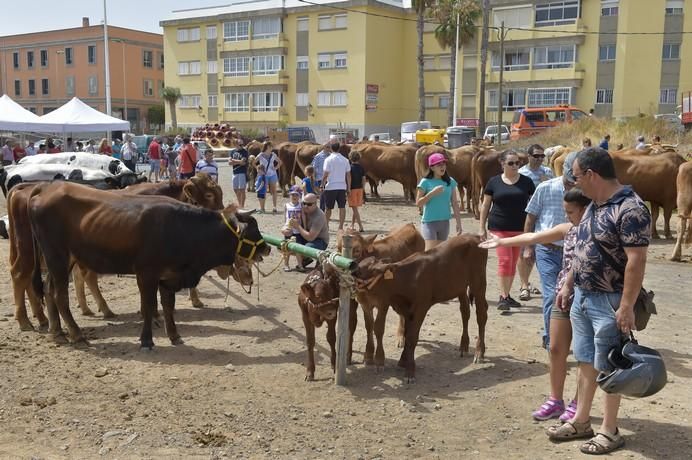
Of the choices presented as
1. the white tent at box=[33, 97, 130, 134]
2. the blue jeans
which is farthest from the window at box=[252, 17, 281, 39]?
the blue jeans

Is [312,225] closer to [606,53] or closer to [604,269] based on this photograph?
[604,269]

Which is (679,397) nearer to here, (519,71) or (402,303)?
(402,303)

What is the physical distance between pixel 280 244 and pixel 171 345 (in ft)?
5.25

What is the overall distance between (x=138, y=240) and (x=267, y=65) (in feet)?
181

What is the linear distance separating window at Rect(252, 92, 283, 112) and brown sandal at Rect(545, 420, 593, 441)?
56897 mm

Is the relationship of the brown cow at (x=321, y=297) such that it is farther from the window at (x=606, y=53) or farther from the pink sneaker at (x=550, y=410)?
the window at (x=606, y=53)

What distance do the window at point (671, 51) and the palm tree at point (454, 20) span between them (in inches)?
503

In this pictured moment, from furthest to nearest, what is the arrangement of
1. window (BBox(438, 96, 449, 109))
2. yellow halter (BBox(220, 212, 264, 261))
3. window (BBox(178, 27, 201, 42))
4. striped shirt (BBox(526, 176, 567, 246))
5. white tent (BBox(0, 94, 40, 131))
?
window (BBox(178, 27, 201, 42)) < window (BBox(438, 96, 449, 109)) < white tent (BBox(0, 94, 40, 131)) < yellow halter (BBox(220, 212, 264, 261)) < striped shirt (BBox(526, 176, 567, 246))

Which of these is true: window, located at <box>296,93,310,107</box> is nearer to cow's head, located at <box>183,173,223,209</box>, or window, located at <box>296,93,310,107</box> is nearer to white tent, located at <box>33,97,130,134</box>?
white tent, located at <box>33,97,130,134</box>

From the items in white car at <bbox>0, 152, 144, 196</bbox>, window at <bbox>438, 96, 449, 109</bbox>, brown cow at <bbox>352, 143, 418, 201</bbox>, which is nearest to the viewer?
white car at <bbox>0, 152, 144, 196</bbox>

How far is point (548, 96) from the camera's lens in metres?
50.0

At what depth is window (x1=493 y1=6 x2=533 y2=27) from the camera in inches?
2000

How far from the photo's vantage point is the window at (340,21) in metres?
55.1

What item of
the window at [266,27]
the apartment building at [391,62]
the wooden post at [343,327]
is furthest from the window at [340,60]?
the wooden post at [343,327]
